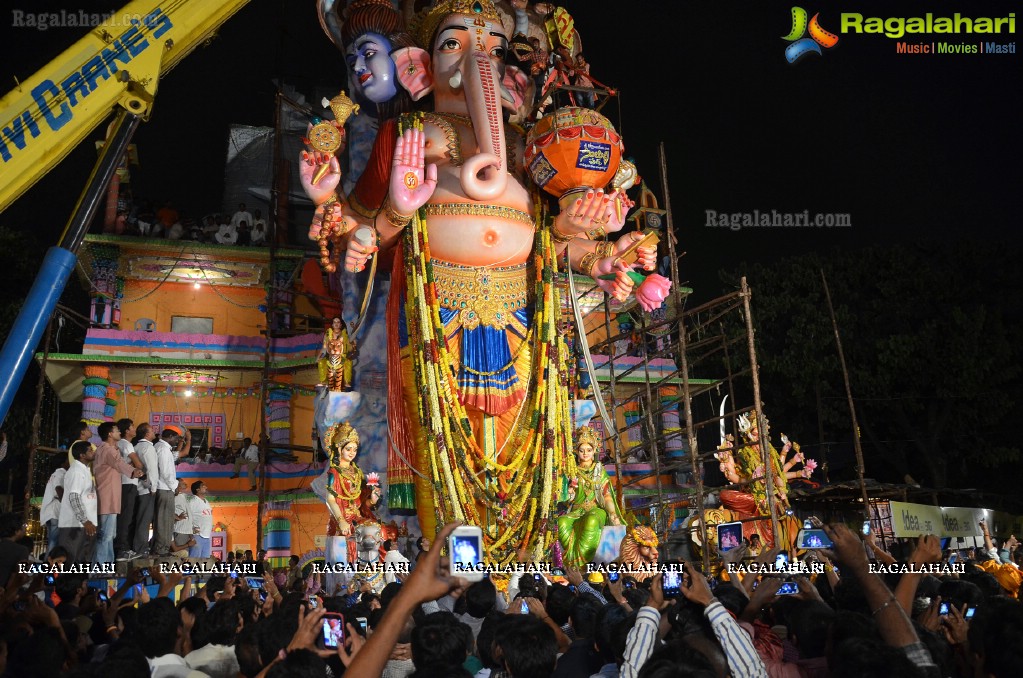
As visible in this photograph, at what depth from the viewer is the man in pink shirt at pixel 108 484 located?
7.91 metres

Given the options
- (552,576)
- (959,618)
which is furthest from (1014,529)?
(959,618)

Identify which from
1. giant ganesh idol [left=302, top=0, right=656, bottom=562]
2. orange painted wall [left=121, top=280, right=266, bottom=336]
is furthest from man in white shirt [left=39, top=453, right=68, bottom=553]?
orange painted wall [left=121, top=280, right=266, bottom=336]

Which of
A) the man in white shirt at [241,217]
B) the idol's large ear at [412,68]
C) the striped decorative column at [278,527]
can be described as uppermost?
the man in white shirt at [241,217]

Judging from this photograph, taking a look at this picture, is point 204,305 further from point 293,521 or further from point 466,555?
point 466,555

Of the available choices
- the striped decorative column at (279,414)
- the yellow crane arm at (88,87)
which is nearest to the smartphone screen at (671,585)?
the yellow crane arm at (88,87)

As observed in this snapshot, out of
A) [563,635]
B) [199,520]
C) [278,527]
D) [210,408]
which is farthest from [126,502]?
[210,408]

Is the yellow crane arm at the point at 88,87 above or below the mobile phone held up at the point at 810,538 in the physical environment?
above

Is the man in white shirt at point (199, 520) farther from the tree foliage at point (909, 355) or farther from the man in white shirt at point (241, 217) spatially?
the tree foliage at point (909, 355)

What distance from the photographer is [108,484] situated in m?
7.93

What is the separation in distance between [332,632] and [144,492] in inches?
231

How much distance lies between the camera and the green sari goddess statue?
9.30m

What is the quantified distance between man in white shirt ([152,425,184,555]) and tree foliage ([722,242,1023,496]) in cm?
1462

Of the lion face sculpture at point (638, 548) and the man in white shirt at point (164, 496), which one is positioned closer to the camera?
the man in white shirt at point (164, 496)

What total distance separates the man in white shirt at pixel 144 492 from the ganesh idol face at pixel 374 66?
4075 mm
